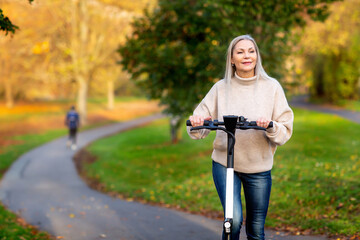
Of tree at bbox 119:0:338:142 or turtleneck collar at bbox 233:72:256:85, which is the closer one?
turtleneck collar at bbox 233:72:256:85

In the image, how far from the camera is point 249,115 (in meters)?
3.41

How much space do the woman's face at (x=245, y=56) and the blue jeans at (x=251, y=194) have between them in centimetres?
78

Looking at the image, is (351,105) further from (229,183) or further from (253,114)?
(229,183)

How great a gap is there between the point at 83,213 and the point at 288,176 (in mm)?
4207

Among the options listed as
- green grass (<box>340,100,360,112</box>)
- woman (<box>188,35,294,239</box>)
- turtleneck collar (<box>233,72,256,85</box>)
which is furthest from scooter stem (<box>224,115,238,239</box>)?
green grass (<box>340,100,360,112</box>)

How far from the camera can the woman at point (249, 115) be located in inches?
134

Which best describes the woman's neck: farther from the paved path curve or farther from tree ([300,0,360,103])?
tree ([300,0,360,103])

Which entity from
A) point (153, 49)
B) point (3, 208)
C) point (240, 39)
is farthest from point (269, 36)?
point (240, 39)

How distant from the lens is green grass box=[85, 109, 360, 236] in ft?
22.1

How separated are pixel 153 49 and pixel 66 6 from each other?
19.5 m

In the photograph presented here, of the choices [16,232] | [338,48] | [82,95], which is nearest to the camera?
[16,232]

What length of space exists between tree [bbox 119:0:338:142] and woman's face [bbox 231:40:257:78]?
6.53 m

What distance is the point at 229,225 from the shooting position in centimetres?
326

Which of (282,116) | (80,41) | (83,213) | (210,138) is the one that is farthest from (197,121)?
(80,41)
